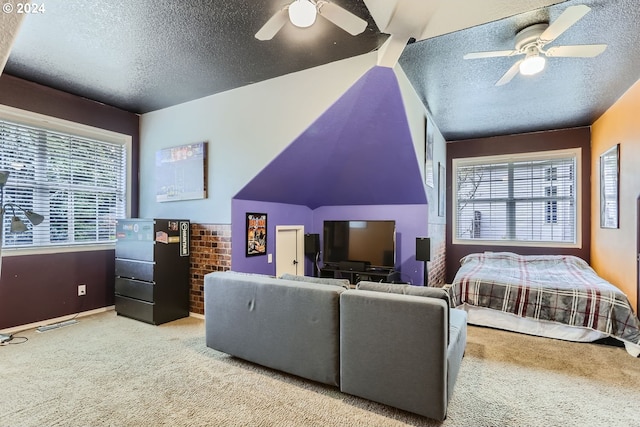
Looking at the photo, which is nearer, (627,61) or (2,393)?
(2,393)

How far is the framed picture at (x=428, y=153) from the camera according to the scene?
4.12 m

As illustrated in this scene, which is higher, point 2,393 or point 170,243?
point 170,243

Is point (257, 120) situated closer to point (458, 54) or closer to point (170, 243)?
point (170, 243)

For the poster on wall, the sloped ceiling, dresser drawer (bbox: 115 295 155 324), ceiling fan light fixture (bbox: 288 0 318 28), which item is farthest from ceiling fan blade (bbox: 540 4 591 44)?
dresser drawer (bbox: 115 295 155 324)

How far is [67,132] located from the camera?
3.89 metres

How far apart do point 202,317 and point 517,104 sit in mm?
4819

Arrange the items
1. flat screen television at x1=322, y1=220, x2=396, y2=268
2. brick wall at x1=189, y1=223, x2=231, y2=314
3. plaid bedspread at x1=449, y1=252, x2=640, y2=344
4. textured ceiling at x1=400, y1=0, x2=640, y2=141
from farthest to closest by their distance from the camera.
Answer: flat screen television at x1=322, y1=220, x2=396, y2=268
brick wall at x1=189, y1=223, x2=231, y2=314
plaid bedspread at x1=449, y1=252, x2=640, y2=344
textured ceiling at x1=400, y1=0, x2=640, y2=141

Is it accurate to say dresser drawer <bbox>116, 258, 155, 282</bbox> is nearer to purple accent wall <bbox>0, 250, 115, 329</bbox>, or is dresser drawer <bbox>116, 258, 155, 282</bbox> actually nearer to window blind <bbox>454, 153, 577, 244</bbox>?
purple accent wall <bbox>0, 250, 115, 329</bbox>

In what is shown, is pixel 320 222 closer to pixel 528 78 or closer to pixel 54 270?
pixel 528 78

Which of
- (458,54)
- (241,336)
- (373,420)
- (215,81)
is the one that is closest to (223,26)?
(215,81)

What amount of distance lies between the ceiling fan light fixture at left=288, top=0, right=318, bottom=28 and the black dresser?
8.97 ft

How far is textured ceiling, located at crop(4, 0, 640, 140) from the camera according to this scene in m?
2.30

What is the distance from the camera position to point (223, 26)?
2443mm

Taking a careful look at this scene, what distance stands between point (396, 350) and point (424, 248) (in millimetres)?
2418
